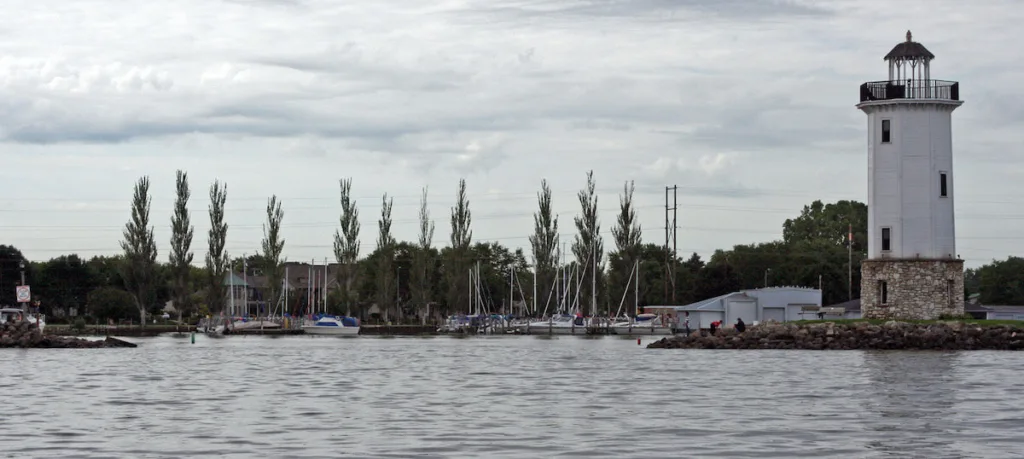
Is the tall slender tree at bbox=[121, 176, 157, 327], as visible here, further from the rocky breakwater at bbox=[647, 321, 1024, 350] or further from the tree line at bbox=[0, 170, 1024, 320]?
the rocky breakwater at bbox=[647, 321, 1024, 350]

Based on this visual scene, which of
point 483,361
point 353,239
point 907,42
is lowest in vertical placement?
point 483,361

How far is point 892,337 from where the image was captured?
189 ft

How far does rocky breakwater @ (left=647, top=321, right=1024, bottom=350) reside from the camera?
57.5 meters

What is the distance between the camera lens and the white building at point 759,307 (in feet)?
298

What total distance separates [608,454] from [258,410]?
9909 millimetres

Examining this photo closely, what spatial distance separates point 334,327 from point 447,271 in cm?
1162

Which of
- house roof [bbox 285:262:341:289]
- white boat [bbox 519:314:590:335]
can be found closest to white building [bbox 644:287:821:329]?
white boat [bbox 519:314:590:335]

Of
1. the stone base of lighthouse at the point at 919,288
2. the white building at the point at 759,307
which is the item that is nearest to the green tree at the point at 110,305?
the white building at the point at 759,307

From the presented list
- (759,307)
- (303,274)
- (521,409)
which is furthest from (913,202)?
(303,274)

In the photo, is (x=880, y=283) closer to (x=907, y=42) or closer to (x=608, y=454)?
(x=907, y=42)

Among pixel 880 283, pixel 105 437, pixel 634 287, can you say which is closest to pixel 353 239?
pixel 634 287

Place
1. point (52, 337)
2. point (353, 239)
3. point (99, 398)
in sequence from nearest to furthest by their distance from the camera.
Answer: point (99, 398) → point (52, 337) → point (353, 239)

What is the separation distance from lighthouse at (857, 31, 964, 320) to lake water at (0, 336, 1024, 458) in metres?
14.3

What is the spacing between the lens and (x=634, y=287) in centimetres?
10406
